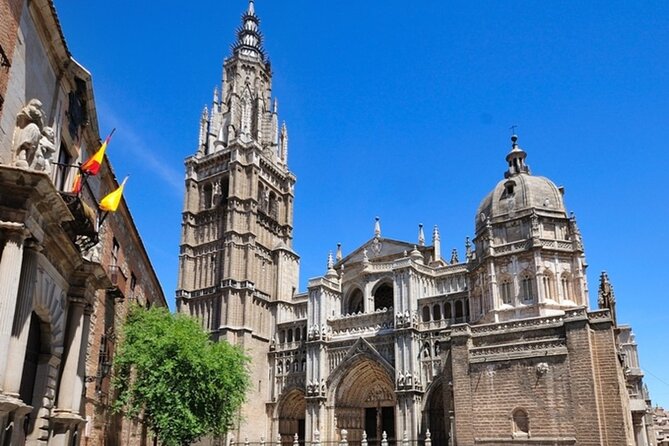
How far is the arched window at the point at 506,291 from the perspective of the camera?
120ft

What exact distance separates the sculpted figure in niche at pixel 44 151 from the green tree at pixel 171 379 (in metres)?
13.4

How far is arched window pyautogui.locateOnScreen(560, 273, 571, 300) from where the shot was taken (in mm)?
35875

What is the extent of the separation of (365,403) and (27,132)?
38.5m

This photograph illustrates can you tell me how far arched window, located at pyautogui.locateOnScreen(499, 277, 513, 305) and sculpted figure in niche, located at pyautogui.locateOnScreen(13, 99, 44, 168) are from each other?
30.3 meters

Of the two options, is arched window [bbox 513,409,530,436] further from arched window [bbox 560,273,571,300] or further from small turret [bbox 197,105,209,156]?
small turret [bbox 197,105,209,156]

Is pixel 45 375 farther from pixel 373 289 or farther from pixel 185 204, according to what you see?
pixel 185 204

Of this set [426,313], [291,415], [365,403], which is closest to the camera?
[426,313]

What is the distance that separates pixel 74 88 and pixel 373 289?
36.2 metres

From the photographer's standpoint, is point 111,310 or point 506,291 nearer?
point 111,310

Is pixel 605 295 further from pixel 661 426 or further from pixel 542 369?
pixel 661 426

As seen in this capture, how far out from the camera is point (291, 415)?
4934 cm

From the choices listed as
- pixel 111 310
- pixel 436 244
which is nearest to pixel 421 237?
pixel 436 244

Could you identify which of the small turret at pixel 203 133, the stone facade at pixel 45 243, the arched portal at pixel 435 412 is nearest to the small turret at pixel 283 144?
the small turret at pixel 203 133

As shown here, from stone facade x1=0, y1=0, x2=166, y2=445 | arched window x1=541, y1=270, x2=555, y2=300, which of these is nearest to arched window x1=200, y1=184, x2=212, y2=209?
arched window x1=541, y1=270, x2=555, y2=300
